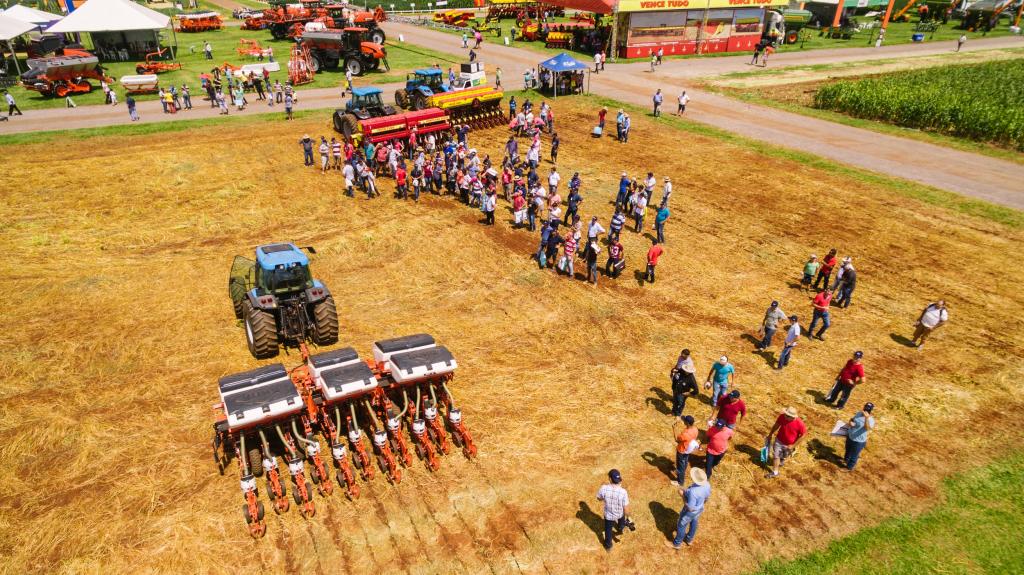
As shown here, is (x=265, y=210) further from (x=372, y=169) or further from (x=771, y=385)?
(x=771, y=385)

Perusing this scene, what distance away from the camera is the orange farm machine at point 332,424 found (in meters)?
8.55

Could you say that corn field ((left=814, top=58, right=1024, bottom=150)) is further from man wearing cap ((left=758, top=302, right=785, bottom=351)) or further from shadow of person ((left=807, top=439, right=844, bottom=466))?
shadow of person ((left=807, top=439, right=844, bottom=466))

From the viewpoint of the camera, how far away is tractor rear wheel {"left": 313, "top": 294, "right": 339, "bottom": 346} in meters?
12.0

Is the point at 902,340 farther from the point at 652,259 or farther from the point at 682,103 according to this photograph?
the point at 682,103

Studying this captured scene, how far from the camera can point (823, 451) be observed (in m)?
10.2

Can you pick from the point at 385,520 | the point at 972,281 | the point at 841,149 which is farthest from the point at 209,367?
the point at 841,149

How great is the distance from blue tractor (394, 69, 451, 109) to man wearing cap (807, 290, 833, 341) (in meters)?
21.1

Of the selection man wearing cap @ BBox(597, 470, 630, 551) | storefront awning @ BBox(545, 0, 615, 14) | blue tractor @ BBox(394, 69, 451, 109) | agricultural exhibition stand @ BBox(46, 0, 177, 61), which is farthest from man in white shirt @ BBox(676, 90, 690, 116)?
agricultural exhibition stand @ BBox(46, 0, 177, 61)

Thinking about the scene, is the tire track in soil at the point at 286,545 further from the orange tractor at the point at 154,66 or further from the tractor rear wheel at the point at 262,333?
the orange tractor at the point at 154,66

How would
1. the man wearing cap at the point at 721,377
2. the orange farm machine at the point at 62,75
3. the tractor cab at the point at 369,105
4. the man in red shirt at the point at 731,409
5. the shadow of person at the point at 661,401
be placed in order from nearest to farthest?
the man in red shirt at the point at 731,409 < the man wearing cap at the point at 721,377 < the shadow of person at the point at 661,401 < the tractor cab at the point at 369,105 < the orange farm machine at the point at 62,75

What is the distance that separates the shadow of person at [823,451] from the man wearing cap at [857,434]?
0.24 m

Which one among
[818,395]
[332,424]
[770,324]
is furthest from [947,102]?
[332,424]

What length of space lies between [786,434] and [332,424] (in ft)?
25.2

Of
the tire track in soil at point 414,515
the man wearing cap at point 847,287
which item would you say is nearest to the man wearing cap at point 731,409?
the tire track in soil at point 414,515
